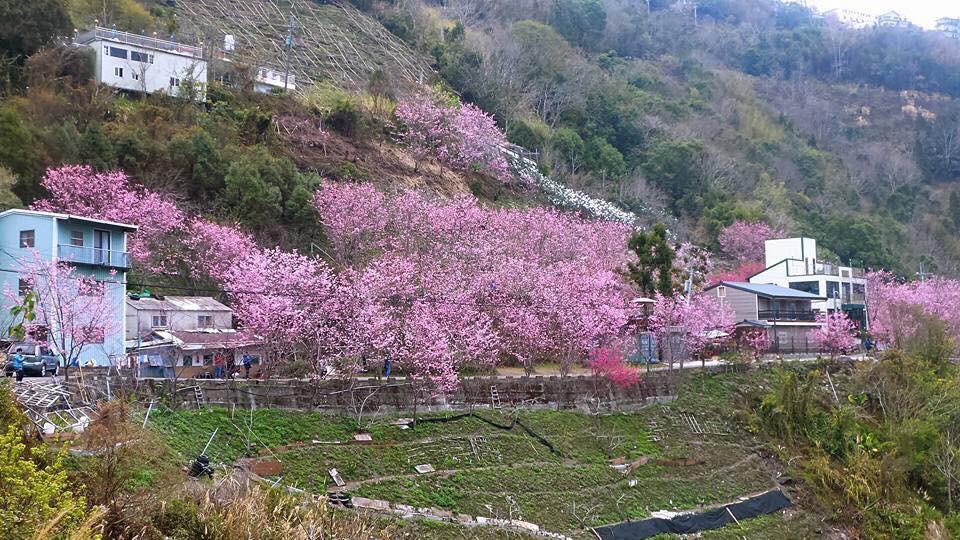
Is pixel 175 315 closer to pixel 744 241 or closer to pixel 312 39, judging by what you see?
pixel 312 39

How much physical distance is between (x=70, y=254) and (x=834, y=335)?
113 feet

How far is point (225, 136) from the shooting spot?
133ft

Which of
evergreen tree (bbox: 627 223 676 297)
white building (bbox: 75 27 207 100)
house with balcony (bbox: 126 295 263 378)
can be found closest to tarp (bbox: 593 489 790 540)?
evergreen tree (bbox: 627 223 676 297)

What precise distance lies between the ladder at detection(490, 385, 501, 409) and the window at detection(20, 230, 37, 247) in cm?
1531

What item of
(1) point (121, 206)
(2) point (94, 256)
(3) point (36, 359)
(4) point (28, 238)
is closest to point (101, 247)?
(2) point (94, 256)

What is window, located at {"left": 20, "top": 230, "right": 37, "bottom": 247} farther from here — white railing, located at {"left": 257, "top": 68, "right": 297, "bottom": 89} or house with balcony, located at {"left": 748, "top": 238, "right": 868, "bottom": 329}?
house with balcony, located at {"left": 748, "top": 238, "right": 868, "bottom": 329}

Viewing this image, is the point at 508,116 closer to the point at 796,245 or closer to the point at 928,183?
the point at 796,245

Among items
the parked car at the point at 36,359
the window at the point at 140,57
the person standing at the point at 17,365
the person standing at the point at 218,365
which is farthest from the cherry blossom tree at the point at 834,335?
the window at the point at 140,57

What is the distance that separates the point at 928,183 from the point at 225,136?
3141 inches

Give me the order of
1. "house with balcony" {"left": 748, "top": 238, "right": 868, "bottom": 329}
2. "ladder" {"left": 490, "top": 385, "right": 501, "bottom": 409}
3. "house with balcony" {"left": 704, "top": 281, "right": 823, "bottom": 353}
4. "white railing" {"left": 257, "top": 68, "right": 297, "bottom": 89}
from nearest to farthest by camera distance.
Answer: "ladder" {"left": 490, "top": 385, "right": 501, "bottom": 409} → "house with balcony" {"left": 704, "top": 281, "right": 823, "bottom": 353} → "house with balcony" {"left": 748, "top": 238, "right": 868, "bottom": 329} → "white railing" {"left": 257, "top": 68, "right": 297, "bottom": 89}

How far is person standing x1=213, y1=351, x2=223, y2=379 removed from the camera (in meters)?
27.5

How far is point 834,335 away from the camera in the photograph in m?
41.3

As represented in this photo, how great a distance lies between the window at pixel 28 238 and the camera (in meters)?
25.8

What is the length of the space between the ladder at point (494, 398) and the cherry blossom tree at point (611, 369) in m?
4.51
